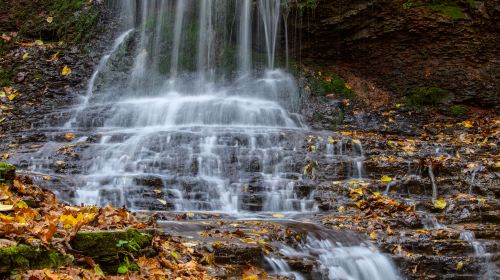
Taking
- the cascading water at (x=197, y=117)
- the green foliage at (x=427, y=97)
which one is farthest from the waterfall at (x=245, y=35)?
the green foliage at (x=427, y=97)

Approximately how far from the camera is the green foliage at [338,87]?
13109 mm

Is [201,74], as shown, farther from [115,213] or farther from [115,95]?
[115,213]

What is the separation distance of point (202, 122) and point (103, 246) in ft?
26.7

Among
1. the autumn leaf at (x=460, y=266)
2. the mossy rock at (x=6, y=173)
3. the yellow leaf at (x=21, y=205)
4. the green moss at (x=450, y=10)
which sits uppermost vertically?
the green moss at (x=450, y=10)

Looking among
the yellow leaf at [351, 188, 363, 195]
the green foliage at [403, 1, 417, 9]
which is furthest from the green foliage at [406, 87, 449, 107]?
the yellow leaf at [351, 188, 363, 195]

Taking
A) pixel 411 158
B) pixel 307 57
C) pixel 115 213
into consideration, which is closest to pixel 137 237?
pixel 115 213

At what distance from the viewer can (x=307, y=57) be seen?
46.6ft

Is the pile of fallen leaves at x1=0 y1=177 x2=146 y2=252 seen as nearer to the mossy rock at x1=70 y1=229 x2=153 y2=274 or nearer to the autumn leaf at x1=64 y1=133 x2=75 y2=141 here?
the mossy rock at x1=70 y1=229 x2=153 y2=274

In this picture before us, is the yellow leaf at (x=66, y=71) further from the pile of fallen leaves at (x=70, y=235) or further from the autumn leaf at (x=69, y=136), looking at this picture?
the pile of fallen leaves at (x=70, y=235)

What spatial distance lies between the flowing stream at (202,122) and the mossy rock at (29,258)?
7.68 ft

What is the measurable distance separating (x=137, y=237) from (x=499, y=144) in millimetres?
8029

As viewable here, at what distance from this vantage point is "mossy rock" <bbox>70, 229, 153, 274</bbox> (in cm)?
328

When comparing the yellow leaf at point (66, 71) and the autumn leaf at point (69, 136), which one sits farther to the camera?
the yellow leaf at point (66, 71)

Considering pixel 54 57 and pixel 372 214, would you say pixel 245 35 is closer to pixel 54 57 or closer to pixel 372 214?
pixel 54 57
